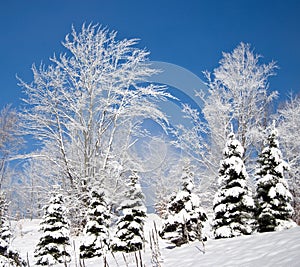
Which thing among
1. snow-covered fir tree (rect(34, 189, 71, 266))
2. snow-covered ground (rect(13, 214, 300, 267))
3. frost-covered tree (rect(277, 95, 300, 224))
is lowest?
snow-covered ground (rect(13, 214, 300, 267))

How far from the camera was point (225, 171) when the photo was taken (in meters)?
11.3

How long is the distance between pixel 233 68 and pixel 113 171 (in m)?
7.91

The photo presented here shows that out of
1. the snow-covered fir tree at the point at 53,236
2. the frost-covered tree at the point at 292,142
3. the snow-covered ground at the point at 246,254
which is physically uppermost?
the frost-covered tree at the point at 292,142

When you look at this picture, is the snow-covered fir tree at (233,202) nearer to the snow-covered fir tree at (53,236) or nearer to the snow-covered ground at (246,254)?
the snow-covered ground at (246,254)

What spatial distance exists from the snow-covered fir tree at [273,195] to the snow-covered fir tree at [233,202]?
395 mm

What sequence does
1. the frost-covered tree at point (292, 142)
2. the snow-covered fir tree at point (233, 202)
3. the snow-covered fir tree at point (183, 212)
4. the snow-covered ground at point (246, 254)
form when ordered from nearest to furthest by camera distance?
the snow-covered ground at point (246, 254)
the snow-covered fir tree at point (233, 202)
the snow-covered fir tree at point (183, 212)
the frost-covered tree at point (292, 142)

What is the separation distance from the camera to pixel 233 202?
11.0 metres

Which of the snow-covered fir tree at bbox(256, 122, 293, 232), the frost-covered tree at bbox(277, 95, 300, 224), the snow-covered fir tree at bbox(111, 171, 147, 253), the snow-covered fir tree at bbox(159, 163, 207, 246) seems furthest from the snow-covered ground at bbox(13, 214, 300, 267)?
the frost-covered tree at bbox(277, 95, 300, 224)

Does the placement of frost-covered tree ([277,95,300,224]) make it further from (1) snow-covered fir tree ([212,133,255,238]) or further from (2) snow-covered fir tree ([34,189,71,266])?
(2) snow-covered fir tree ([34,189,71,266])

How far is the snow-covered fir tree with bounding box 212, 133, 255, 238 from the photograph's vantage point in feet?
34.9

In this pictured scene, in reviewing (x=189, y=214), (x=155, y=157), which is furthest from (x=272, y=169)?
(x=155, y=157)

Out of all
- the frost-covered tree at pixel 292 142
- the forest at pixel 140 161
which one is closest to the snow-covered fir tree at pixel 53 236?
the forest at pixel 140 161

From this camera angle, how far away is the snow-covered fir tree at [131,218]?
11.9 metres

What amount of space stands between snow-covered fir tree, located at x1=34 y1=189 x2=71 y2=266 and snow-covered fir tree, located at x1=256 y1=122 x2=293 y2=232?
6.69 meters
